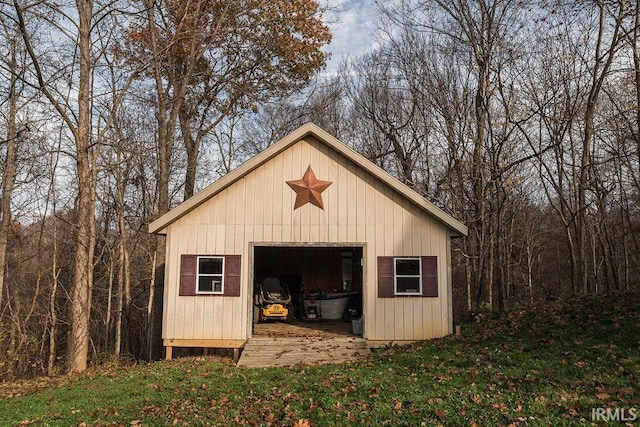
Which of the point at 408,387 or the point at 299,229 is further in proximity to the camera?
the point at 299,229

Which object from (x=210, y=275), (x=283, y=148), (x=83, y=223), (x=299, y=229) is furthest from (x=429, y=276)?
(x=83, y=223)

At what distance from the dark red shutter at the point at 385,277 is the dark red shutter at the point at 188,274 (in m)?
4.94

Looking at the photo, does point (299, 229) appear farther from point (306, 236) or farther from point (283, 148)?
point (283, 148)

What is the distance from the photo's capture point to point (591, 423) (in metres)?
5.60

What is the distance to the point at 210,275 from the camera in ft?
42.2

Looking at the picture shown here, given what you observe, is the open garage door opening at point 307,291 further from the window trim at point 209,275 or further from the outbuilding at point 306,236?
the window trim at point 209,275

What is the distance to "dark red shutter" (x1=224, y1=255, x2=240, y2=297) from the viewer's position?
1276cm

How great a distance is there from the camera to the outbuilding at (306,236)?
41.5ft

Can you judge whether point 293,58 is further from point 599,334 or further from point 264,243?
point 599,334

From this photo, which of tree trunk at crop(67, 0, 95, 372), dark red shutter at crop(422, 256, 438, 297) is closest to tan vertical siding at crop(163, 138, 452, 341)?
dark red shutter at crop(422, 256, 438, 297)

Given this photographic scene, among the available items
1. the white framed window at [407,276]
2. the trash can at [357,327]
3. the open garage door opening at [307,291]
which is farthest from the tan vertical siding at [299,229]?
the trash can at [357,327]

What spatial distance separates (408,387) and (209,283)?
673 centimetres

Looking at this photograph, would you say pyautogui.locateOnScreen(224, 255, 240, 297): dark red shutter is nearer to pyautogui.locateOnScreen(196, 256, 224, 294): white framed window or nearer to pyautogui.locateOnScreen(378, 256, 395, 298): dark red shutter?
pyautogui.locateOnScreen(196, 256, 224, 294): white framed window

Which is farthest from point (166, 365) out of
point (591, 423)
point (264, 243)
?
point (591, 423)
